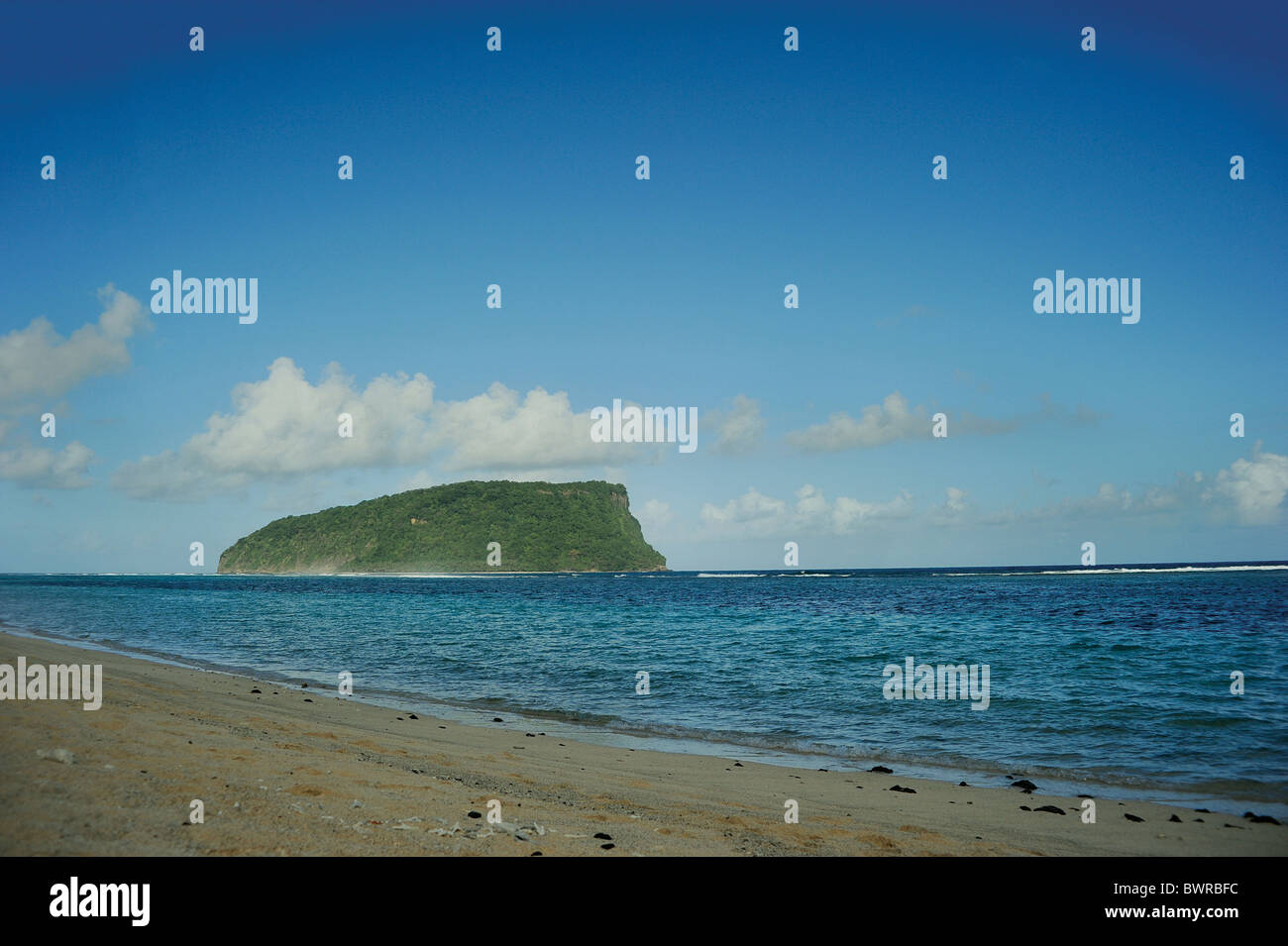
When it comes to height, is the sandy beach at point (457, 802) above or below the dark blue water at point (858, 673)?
above

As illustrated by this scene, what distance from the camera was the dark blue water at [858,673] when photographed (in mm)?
14789

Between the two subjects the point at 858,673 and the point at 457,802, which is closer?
the point at 457,802

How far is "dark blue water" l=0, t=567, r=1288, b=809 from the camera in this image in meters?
14.8

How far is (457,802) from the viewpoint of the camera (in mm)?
8836

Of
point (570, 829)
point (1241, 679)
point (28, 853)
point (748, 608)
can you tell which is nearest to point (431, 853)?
point (570, 829)

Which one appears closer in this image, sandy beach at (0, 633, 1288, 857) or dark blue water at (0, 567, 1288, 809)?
sandy beach at (0, 633, 1288, 857)

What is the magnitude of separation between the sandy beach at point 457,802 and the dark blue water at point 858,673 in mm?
3037

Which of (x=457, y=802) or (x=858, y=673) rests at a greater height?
(x=457, y=802)

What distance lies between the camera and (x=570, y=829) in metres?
8.13

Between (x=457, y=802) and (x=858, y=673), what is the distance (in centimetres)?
1885

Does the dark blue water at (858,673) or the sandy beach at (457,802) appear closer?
the sandy beach at (457,802)

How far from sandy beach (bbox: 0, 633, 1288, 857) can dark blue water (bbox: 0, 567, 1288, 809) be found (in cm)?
304
